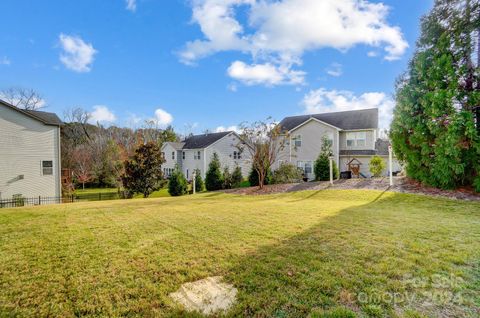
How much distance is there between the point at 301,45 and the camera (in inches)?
534

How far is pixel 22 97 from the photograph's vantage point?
95.0 feet

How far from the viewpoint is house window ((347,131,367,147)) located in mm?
22447

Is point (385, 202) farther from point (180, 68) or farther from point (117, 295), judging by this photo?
point (180, 68)

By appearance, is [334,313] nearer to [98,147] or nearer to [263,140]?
[263,140]

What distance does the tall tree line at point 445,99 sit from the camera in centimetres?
997

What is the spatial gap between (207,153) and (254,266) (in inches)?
993

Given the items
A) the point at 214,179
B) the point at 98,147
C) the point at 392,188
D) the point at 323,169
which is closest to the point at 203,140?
the point at 214,179

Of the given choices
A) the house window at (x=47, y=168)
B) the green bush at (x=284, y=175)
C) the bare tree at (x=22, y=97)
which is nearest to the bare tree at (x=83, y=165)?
A: the bare tree at (x=22, y=97)

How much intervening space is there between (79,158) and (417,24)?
1370 inches

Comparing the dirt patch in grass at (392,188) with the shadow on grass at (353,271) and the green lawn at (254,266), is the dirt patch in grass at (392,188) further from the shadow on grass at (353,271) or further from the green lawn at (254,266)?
the shadow on grass at (353,271)

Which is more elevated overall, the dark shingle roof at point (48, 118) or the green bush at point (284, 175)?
the dark shingle roof at point (48, 118)

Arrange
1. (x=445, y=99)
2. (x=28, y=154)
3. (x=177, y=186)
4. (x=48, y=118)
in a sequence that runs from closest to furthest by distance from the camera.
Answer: (x=445, y=99), (x=28, y=154), (x=48, y=118), (x=177, y=186)

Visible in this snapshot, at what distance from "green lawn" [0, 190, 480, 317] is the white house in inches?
508

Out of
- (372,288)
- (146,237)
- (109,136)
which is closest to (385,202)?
(372,288)
